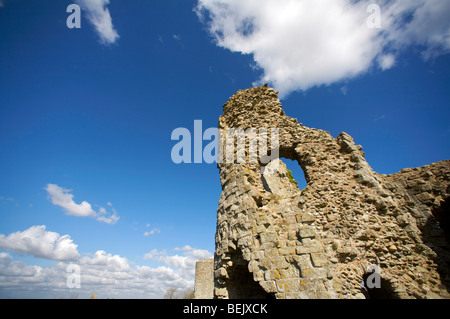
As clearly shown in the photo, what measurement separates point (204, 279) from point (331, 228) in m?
14.7

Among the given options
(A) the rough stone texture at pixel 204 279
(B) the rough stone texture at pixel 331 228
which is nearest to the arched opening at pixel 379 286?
(B) the rough stone texture at pixel 331 228

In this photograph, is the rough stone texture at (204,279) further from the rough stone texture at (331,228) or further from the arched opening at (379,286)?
the arched opening at (379,286)

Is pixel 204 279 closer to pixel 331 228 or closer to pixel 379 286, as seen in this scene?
pixel 331 228

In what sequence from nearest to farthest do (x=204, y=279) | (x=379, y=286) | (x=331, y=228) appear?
(x=379, y=286), (x=331, y=228), (x=204, y=279)

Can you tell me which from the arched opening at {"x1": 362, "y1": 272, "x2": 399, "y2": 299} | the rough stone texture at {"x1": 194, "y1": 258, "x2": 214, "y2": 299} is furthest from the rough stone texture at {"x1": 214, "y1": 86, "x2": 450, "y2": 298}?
the rough stone texture at {"x1": 194, "y1": 258, "x2": 214, "y2": 299}

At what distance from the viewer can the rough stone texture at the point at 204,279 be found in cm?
1681

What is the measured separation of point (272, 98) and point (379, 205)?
193 inches

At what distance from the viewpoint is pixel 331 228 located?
18.1ft

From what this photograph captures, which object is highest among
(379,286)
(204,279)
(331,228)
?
(331,228)

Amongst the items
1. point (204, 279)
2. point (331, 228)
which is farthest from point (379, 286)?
point (204, 279)

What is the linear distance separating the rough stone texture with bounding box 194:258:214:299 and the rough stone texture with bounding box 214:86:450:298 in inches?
475

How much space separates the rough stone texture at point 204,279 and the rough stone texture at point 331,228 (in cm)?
1208
